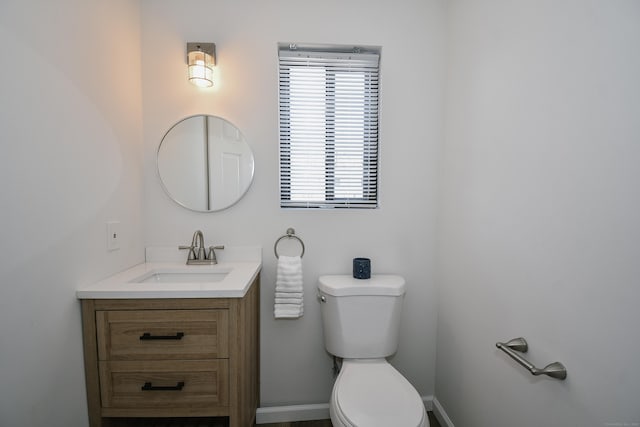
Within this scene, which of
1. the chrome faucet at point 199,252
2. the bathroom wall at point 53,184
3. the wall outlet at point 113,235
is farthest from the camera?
the chrome faucet at point 199,252

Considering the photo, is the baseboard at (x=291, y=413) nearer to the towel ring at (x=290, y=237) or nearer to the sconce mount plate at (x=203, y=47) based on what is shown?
the towel ring at (x=290, y=237)

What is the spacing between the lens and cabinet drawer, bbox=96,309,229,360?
1040mm

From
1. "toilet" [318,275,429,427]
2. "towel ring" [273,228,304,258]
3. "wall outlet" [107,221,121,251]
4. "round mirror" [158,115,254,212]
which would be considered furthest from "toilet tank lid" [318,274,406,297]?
"wall outlet" [107,221,121,251]

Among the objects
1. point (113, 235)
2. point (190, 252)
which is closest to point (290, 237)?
point (190, 252)

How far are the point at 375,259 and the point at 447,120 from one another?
883mm

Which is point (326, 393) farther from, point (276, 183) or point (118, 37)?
point (118, 37)

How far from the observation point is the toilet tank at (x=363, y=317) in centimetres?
135

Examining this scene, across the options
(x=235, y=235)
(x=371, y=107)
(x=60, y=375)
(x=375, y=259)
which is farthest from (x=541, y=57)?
(x=60, y=375)

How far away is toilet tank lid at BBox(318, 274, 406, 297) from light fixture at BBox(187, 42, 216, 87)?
4.00 feet

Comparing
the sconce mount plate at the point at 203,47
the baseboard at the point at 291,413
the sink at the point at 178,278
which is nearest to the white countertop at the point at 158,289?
the sink at the point at 178,278

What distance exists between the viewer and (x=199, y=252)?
4.83 feet

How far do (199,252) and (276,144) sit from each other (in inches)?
28.8

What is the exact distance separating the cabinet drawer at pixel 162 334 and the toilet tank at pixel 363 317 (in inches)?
21.6

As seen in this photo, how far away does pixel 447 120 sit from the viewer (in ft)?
4.92
